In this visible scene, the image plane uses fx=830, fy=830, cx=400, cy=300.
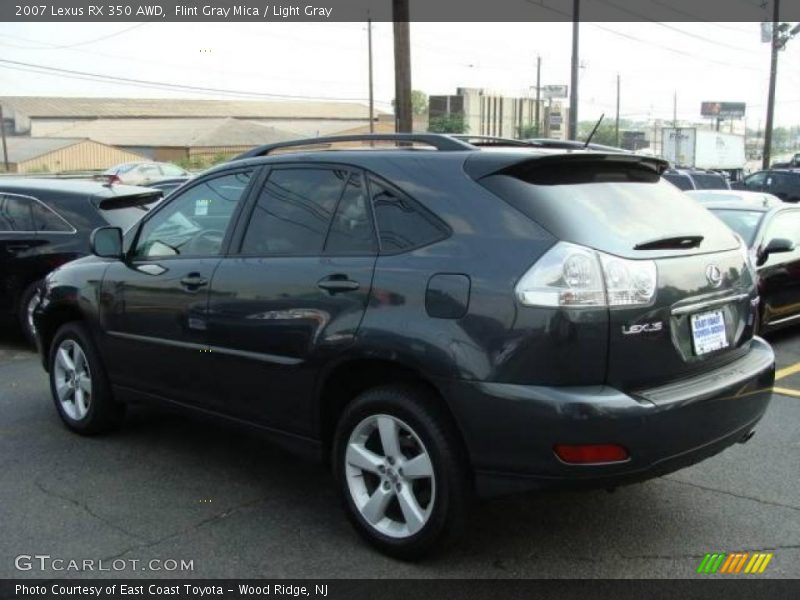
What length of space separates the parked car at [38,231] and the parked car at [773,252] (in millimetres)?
5950

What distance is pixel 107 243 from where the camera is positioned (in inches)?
194

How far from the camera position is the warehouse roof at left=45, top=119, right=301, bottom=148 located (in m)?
78.2

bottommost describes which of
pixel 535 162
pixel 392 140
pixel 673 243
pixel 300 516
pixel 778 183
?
pixel 300 516

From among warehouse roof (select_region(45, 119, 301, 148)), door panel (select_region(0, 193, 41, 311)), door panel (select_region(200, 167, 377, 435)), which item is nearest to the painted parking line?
door panel (select_region(200, 167, 377, 435))

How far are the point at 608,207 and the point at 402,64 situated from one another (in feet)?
41.9

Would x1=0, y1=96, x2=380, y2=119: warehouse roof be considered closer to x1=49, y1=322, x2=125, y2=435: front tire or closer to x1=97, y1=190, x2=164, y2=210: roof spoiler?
x1=97, y1=190, x2=164, y2=210: roof spoiler

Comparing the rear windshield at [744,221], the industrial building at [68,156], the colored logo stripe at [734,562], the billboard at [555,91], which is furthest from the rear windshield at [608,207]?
the industrial building at [68,156]

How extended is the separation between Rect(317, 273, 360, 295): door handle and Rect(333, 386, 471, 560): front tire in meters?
0.45

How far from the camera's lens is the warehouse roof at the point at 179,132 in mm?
78250

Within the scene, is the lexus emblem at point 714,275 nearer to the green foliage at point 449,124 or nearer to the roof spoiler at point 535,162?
the roof spoiler at point 535,162

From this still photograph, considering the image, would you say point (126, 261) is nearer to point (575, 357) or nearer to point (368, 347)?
point (368, 347)

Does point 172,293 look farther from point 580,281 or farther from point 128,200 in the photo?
point 128,200

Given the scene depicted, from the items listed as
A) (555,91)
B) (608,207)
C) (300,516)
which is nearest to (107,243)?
(300,516)

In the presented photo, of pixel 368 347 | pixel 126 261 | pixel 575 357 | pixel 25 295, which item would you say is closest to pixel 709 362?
pixel 575 357
